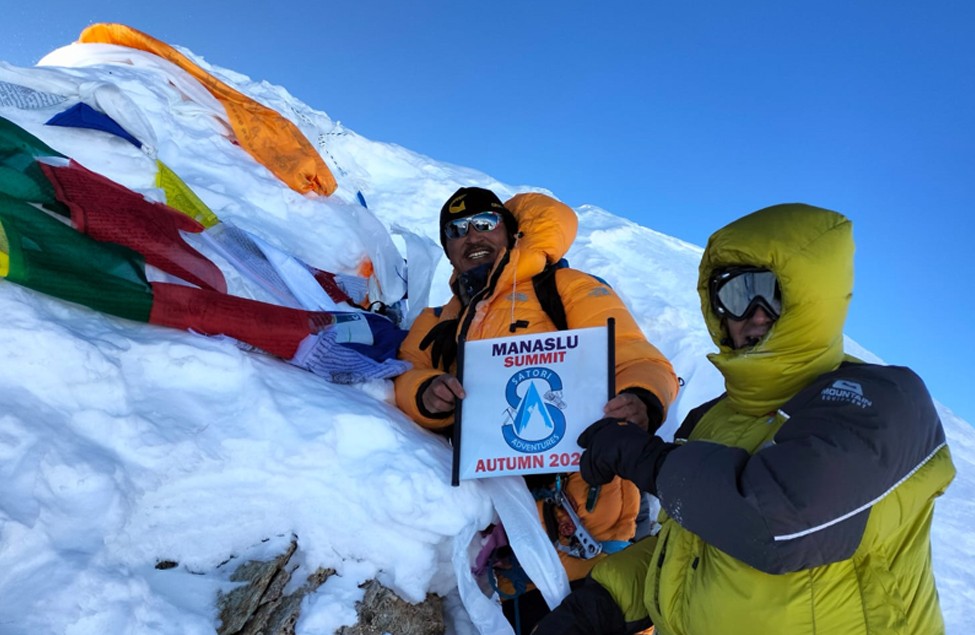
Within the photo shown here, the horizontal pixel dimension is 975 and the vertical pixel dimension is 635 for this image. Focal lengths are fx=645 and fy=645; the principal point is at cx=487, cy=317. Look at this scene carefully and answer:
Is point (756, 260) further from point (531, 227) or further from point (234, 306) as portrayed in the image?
point (234, 306)

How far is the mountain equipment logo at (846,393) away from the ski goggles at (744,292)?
0.22 meters

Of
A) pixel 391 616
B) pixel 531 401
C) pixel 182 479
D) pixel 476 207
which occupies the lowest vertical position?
pixel 391 616

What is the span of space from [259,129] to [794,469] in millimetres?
5356

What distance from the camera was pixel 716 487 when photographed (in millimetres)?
1423

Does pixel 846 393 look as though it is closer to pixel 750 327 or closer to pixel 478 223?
pixel 750 327

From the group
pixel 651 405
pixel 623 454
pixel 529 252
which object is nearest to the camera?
pixel 623 454

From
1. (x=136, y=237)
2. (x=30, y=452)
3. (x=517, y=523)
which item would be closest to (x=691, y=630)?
(x=517, y=523)

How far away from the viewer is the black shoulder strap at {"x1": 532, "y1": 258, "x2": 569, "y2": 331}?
→ 110 inches

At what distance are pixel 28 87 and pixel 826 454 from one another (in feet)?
14.6

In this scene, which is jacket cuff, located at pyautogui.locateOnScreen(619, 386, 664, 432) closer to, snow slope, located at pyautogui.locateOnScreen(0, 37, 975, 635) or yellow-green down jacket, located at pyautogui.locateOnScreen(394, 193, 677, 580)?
yellow-green down jacket, located at pyautogui.locateOnScreen(394, 193, 677, 580)

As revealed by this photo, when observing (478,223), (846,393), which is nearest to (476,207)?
(478,223)

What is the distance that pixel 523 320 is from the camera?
9.18 feet

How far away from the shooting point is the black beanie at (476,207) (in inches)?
127

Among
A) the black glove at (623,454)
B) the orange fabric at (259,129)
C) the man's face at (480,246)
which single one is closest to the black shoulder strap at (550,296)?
the man's face at (480,246)
